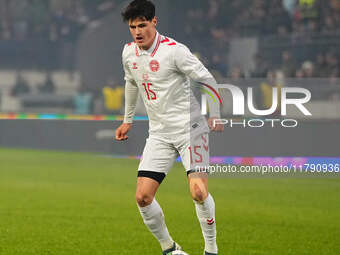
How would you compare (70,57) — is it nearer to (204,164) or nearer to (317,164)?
(317,164)

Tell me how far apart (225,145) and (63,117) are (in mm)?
5908

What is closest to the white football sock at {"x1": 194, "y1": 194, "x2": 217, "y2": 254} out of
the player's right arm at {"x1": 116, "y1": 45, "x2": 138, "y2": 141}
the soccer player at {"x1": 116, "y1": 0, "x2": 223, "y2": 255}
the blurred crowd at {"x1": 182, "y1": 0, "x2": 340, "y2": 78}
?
the soccer player at {"x1": 116, "y1": 0, "x2": 223, "y2": 255}

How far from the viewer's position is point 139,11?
5914 millimetres

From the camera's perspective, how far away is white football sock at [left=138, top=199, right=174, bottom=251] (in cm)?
612

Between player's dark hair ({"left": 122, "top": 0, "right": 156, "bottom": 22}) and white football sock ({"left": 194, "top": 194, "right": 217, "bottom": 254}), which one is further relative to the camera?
white football sock ({"left": 194, "top": 194, "right": 217, "bottom": 254})

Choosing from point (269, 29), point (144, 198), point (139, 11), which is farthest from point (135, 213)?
point (269, 29)

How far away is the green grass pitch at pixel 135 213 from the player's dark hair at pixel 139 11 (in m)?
2.19

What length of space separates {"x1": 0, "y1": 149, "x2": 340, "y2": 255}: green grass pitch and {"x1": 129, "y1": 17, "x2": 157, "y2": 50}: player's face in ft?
6.56

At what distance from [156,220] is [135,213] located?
3755 mm

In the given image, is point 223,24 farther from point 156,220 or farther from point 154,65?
point 156,220

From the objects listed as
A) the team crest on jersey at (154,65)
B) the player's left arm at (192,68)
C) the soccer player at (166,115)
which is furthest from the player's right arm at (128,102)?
the player's left arm at (192,68)

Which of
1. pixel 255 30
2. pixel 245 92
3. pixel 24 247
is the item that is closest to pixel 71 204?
pixel 24 247

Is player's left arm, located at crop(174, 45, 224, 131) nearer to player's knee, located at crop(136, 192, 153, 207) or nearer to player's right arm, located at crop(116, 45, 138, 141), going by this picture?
player's right arm, located at crop(116, 45, 138, 141)

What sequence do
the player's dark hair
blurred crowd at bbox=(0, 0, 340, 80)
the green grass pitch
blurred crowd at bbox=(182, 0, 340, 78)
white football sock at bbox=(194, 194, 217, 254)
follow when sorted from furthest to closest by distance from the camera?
1. blurred crowd at bbox=(0, 0, 340, 80)
2. blurred crowd at bbox=(182, 0, 340, 78)
3. the green grass pitch
4. white football sock at bbox=(194, 194, 217, 254)
5. the player's dark hair
